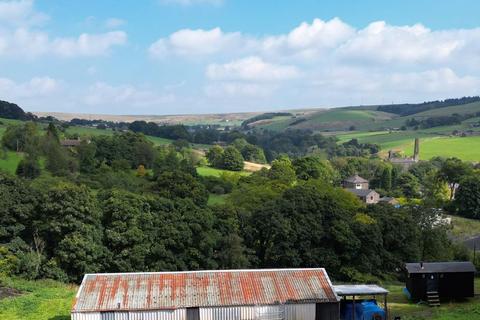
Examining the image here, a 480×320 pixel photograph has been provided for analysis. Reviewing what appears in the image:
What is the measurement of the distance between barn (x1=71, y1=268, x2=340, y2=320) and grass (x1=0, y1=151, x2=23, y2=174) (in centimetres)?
6214

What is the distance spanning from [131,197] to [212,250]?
8.13 meters

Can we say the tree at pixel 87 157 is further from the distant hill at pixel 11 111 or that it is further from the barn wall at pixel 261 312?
the barn wall at pixel 261 312

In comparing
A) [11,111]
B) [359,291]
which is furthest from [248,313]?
[11,111]

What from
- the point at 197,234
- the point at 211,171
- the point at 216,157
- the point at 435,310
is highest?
the point at 216,157

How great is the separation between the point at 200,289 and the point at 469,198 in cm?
7035

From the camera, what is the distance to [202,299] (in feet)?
82.6

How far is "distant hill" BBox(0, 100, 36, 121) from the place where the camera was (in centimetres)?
14338

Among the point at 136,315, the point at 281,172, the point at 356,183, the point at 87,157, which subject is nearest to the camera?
the point at 136,315

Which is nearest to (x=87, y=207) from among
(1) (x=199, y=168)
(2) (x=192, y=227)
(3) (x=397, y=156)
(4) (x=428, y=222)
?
(2) (x=192, y=227)

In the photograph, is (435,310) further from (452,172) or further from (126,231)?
(452,172)

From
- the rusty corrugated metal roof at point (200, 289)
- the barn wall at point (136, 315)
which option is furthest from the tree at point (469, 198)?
the barn wall at point (136, 315)

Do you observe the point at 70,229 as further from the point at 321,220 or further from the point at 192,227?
the point at 321,220

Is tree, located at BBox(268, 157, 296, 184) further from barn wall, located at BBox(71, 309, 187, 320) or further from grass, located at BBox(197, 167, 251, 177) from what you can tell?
barn wall, located at BBox(71, 309, 187, 320)

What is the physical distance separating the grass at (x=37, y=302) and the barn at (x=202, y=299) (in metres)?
3.63
